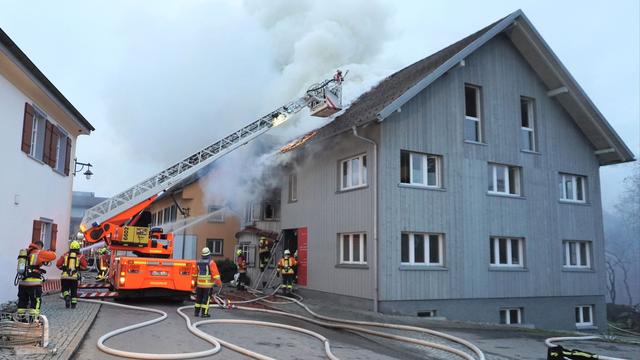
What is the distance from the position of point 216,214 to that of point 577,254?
16.9 meters

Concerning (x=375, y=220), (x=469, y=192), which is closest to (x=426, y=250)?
(x=375, y=220)

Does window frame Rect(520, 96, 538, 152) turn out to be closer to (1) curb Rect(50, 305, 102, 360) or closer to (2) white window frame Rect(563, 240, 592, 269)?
(2) white window frame Rect(563, 240, 592, 269)

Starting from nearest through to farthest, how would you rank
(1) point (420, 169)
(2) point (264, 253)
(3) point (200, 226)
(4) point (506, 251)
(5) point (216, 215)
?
(1) point (420, 169) → (4) point (506, 251) → (2) point (264, 253) → (3) point (200, 226) → (5) point (216, 215)

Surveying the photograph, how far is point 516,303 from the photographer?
51.2 ft

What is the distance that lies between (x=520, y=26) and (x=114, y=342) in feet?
46.4

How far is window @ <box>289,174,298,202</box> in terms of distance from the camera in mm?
18905

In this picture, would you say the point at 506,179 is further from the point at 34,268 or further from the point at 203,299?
the point at 34,268

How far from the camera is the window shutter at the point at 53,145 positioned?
14.3 metres

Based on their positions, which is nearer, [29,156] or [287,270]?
[29,156]

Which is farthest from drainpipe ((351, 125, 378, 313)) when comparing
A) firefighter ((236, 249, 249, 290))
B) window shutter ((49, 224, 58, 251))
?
window shutter ((49, 224, 58, 251))

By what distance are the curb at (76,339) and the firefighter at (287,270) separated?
7.08m

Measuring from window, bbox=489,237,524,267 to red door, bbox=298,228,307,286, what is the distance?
586cm

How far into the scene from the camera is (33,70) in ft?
37.5

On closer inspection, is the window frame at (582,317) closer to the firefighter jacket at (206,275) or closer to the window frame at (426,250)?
the window frame at (426,250)
